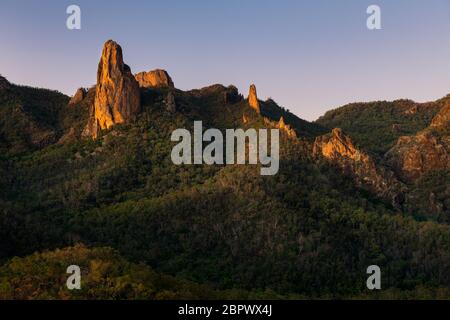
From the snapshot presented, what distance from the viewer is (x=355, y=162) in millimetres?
113562

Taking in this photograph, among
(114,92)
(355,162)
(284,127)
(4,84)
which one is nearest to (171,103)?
(114,92)

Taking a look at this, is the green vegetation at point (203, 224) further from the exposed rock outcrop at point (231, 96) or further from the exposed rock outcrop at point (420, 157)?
the exposed rock outcrop at point (420, 157)

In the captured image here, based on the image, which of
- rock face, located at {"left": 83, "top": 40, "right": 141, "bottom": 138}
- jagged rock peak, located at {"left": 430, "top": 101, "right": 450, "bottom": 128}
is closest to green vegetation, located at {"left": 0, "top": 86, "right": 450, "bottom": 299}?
rock face, located at {"left": 83, "top": 40, "right": 141, "bottom": 138}

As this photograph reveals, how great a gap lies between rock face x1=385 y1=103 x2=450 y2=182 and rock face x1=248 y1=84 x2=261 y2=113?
2468 cm

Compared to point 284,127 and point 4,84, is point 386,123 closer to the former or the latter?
point 284,127

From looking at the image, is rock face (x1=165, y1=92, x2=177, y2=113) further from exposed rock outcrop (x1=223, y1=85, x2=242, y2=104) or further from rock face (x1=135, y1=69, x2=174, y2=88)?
rock face (x1=135, y1=69, x2=174, y2=88)

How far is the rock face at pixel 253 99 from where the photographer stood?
419ft

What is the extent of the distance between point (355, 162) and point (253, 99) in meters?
24.0

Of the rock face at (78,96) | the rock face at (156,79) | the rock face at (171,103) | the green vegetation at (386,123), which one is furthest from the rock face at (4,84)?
the green vegetation at (386,123)

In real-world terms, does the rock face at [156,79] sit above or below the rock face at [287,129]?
above

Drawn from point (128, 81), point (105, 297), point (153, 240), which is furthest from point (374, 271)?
point (128, 81)

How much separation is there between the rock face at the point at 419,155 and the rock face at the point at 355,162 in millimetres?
13211

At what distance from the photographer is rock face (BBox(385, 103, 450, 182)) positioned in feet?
419

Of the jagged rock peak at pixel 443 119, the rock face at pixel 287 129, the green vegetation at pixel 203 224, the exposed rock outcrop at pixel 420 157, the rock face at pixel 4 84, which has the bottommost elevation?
the green vegetation at pixel 203 224
